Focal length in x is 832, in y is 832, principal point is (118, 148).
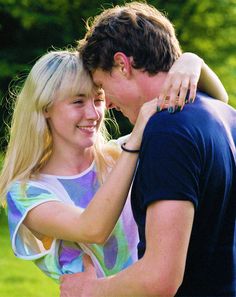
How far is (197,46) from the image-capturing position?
9.12 meters

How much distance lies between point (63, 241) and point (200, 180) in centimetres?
105

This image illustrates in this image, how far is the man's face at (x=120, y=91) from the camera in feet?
10.1

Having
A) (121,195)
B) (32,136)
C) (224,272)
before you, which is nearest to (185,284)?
(224,272)

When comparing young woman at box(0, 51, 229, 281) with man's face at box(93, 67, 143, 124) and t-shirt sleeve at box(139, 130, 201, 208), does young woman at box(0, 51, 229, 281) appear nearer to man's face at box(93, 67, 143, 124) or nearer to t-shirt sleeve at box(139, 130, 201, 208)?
man's face at box(93, 67, 143, 124)

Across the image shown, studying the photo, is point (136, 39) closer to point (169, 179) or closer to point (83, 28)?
point (169, 179)

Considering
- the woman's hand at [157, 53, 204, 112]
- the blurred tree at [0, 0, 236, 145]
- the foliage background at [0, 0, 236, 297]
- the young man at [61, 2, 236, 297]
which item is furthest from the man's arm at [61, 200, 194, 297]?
the blurred tree at [0, 0, 236, 145]

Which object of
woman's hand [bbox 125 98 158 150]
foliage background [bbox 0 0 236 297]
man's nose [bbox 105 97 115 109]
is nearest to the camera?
woman's hand [bbox 125 98 158 150]

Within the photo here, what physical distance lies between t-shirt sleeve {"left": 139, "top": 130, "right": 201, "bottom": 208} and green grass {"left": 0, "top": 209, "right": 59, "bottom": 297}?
172 inches

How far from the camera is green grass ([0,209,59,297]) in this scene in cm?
677

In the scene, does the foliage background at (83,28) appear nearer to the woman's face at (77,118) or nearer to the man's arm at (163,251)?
the woman's face at (77,118)

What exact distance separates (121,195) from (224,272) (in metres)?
0.47

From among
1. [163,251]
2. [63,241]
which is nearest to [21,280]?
[63,241]

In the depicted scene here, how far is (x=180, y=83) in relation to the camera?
2.83 metres

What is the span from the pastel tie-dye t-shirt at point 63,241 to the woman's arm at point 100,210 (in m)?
0.09
